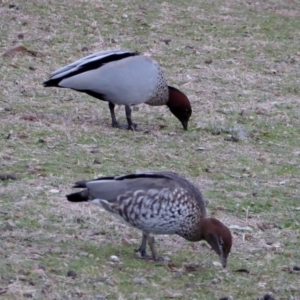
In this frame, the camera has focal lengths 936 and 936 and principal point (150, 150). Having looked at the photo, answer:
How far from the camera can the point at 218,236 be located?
545 cm

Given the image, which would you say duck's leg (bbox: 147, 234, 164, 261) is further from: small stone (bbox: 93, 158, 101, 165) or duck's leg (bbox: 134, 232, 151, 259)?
small stone (bbox: 93, 158, 101, 165)

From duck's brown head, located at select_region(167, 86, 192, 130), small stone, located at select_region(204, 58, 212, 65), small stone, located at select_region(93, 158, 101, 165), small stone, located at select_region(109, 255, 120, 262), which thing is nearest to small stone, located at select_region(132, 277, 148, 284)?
small stone, located at select_region(109, 255, 120, 262)

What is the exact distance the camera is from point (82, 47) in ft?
39.1

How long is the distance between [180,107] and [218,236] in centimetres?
396

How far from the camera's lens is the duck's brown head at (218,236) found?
5438 millimetres

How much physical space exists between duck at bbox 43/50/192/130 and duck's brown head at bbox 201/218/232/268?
3.43 m

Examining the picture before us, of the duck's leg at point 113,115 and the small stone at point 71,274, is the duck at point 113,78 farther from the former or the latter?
the small stone at point 71,274

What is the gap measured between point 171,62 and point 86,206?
565cm

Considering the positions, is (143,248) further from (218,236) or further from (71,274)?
(71,274)

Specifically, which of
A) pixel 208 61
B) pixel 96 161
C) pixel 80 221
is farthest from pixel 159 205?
pixel 208 61

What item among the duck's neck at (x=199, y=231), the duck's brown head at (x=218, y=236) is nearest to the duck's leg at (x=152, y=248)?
the duck's neck at (x=199, y=231)

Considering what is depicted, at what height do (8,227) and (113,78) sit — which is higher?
(8,227)

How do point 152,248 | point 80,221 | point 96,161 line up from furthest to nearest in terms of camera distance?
point 96,161 → point 80,221 → point 152,248

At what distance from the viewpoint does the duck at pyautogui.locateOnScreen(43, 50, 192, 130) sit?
28.4 feet
